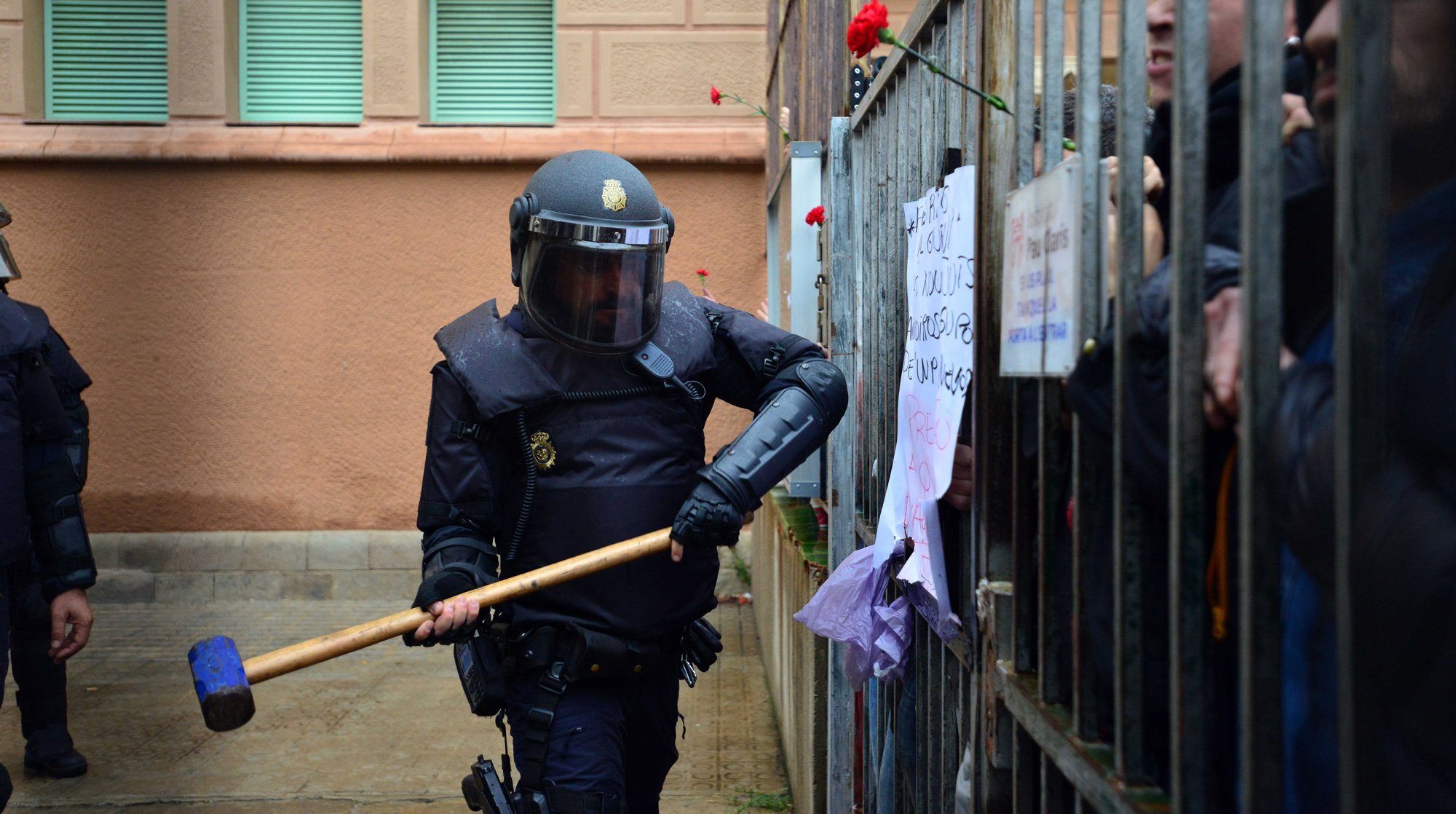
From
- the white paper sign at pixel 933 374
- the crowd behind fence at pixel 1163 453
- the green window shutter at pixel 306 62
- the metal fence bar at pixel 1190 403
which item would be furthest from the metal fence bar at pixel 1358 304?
the green window shutter at pixel 306 62

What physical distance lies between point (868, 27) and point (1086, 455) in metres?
0.78

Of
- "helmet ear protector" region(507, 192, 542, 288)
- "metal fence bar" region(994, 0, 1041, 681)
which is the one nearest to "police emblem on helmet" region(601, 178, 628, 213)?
"helmet ear protector" region(507, 192, 542, 288)

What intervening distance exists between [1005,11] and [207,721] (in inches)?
69.8

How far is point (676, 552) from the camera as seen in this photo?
2500mm

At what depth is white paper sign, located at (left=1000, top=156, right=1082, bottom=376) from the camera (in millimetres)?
1250

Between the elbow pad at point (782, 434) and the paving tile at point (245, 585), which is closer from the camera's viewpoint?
the elbow pad at point (782, 434)

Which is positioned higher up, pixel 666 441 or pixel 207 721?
pixel 666 441

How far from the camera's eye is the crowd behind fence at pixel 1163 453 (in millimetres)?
753

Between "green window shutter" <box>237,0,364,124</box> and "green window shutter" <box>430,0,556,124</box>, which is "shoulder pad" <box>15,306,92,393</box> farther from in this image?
"green window shutter" <box>430,0,556,124</box>

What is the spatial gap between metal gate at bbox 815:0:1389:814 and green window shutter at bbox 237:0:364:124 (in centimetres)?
611

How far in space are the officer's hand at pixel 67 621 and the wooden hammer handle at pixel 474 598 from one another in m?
1.54

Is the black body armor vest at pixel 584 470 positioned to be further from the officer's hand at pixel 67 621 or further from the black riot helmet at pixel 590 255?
the officer's hand at pixel 67 621

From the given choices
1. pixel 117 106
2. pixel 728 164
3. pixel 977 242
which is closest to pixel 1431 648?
pixel 977 242

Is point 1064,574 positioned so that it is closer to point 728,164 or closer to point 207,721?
point 207,721
